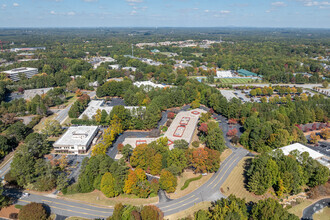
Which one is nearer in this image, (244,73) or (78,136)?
(78,136)

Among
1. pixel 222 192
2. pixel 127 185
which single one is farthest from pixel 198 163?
pixel 127 185

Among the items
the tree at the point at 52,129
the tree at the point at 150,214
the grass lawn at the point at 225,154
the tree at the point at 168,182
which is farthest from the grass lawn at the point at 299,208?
the tree at the point at 52,129

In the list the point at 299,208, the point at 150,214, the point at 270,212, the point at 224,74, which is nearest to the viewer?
the point at 270,212

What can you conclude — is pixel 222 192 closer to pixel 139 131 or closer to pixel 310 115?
pixel 139 131

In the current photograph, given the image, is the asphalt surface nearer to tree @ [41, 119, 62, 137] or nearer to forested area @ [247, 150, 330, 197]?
forested area @ [247, 150, 330, 197]

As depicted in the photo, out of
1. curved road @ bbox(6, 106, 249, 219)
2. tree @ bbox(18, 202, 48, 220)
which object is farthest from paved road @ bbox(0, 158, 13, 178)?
tree @ bbox(18, 202, 48, 220)

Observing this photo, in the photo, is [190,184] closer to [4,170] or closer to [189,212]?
[189,212]

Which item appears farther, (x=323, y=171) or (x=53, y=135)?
(x=53, y=135)

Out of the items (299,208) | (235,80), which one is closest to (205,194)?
(299,208)
